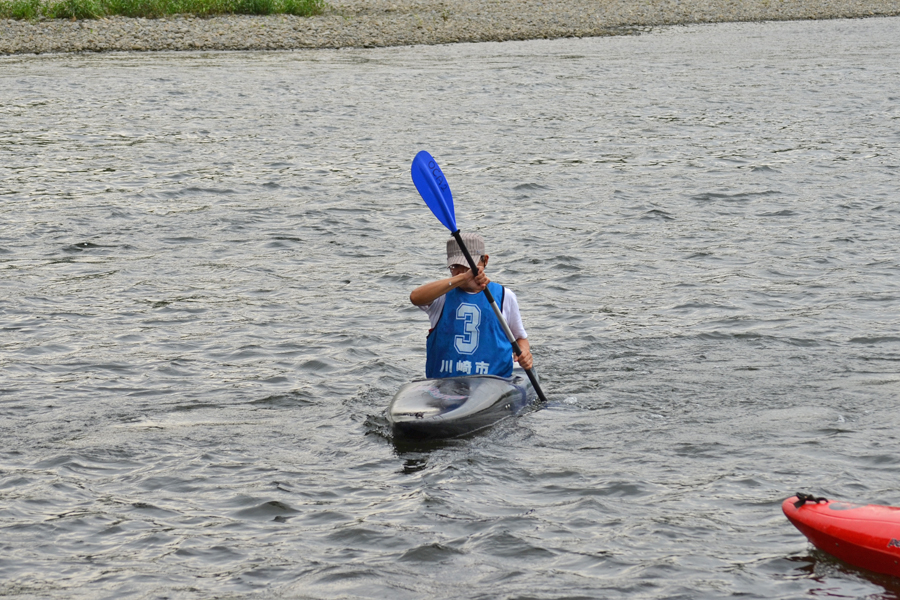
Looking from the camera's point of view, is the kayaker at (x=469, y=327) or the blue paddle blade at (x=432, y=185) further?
the blue paddle blade at (x=432, y=185)

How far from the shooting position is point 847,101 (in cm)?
2175

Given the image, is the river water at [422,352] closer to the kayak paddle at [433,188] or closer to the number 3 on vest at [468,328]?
the number 3 on vest at [468,328]

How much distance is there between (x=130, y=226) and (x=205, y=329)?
408 centimetres

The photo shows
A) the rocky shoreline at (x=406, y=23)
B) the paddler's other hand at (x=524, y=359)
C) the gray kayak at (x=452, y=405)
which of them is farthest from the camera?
the rocky shoreline at (x=406, y=23)

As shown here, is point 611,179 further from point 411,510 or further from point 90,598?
point 90,598

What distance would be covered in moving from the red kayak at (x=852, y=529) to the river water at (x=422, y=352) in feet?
0.33

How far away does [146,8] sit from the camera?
32406mm

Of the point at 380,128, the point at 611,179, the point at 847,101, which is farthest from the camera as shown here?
the point at 847,101

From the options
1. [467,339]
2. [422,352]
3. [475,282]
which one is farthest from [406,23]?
[475,282]

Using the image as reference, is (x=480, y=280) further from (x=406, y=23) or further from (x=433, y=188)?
(x=406, y=23)

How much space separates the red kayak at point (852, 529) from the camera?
4945mm

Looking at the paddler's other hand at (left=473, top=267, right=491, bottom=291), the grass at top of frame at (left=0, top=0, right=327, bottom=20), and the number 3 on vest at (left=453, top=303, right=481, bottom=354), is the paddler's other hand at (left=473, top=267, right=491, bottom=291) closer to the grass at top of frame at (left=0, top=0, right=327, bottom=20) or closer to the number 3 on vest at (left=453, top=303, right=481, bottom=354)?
the number 3 on vest at (left=453, top=303, right=481, bottom=354)

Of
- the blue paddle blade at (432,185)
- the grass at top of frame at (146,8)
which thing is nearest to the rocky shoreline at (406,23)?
the grass at top of frame at (146,8)

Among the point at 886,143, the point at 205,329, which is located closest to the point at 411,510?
the point at 205,329
